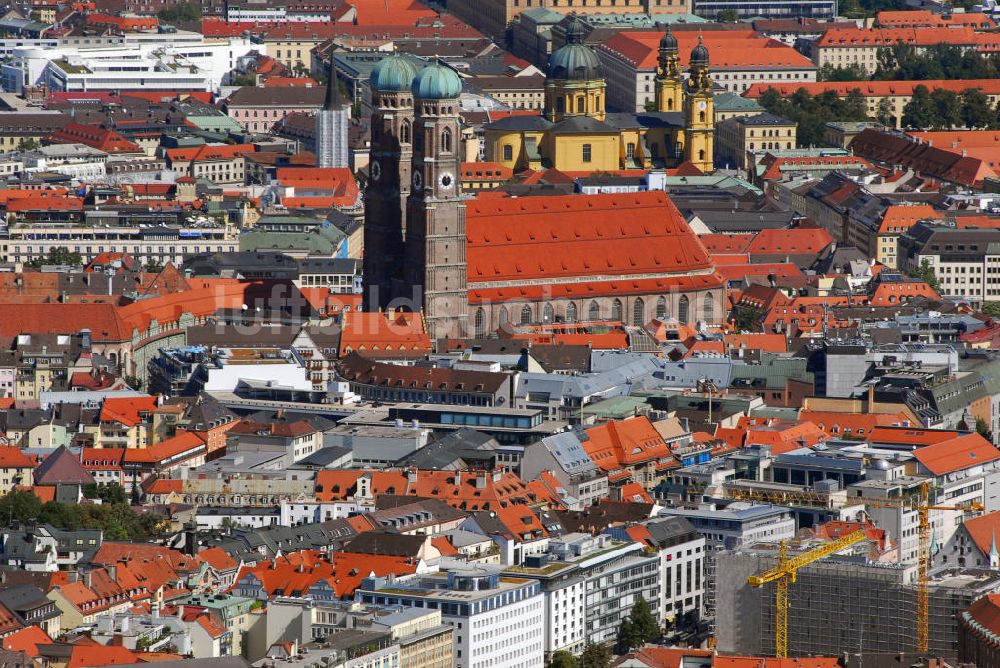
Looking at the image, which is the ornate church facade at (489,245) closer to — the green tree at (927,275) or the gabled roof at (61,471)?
the green tree at (927,275)

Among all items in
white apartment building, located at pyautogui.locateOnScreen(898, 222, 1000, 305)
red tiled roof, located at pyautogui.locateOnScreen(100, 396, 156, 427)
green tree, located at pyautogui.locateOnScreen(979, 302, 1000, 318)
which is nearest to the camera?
red tiled roof, located at pyautogui.locateOnScreen(100, 396, 156, 427)

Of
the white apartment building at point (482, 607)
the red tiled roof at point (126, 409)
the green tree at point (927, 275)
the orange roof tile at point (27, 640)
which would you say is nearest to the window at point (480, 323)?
the red tiled roof at point (126, 409)

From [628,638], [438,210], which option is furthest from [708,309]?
[628,638]

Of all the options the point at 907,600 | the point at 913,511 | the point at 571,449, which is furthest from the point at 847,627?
the point at 571,449

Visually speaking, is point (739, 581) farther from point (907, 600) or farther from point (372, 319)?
point (372, 319)

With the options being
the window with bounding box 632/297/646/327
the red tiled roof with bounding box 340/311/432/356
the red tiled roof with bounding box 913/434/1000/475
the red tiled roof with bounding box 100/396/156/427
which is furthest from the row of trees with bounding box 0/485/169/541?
the window with bounding box 632/297/646/327

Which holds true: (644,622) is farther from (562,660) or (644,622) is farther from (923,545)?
(923,545)

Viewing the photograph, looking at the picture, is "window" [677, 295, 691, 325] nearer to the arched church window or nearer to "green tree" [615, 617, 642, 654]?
the arched church window

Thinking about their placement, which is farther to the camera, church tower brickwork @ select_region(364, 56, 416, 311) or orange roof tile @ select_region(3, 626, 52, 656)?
church tower brickwork @ select_region(364, 56, 416, 311)
